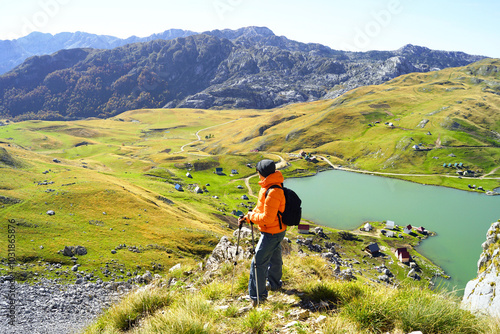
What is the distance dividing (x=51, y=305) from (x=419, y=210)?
347 feet

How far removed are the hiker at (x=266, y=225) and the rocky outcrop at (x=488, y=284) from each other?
208 inches

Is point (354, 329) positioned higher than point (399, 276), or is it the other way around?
point (354, 329)

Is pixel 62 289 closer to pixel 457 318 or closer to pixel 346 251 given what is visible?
pixel 457 318

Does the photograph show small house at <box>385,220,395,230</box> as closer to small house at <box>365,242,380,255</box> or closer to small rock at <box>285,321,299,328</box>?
small house at <box>365,242,380,255</box>

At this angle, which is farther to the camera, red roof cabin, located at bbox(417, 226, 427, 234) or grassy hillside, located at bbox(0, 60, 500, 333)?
red roof cabin, located at bbox(417, 226, 427, 234)

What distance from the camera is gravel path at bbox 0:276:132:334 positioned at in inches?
563

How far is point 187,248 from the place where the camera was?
125 feet

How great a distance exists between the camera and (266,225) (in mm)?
8742

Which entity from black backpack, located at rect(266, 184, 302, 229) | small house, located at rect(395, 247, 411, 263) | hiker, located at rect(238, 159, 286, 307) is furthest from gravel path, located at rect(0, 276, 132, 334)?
small house, located at rect(395, 247, 411, 263)

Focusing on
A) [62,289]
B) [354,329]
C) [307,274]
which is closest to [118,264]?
[62,289]

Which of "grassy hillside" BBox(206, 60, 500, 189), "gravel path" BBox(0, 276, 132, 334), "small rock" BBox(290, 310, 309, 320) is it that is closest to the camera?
"small rock" BBox(290, 310, 309, 320)

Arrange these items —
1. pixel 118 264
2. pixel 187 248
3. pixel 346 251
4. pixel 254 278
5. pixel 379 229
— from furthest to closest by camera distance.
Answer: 1. pixel 379 229
2. pixel 346 251
3. pixel 187 248
4. pixel 118 264
5. pixel 254 278

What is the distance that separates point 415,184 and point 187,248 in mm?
118629

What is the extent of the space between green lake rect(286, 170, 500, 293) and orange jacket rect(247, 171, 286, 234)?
66.7 meters
